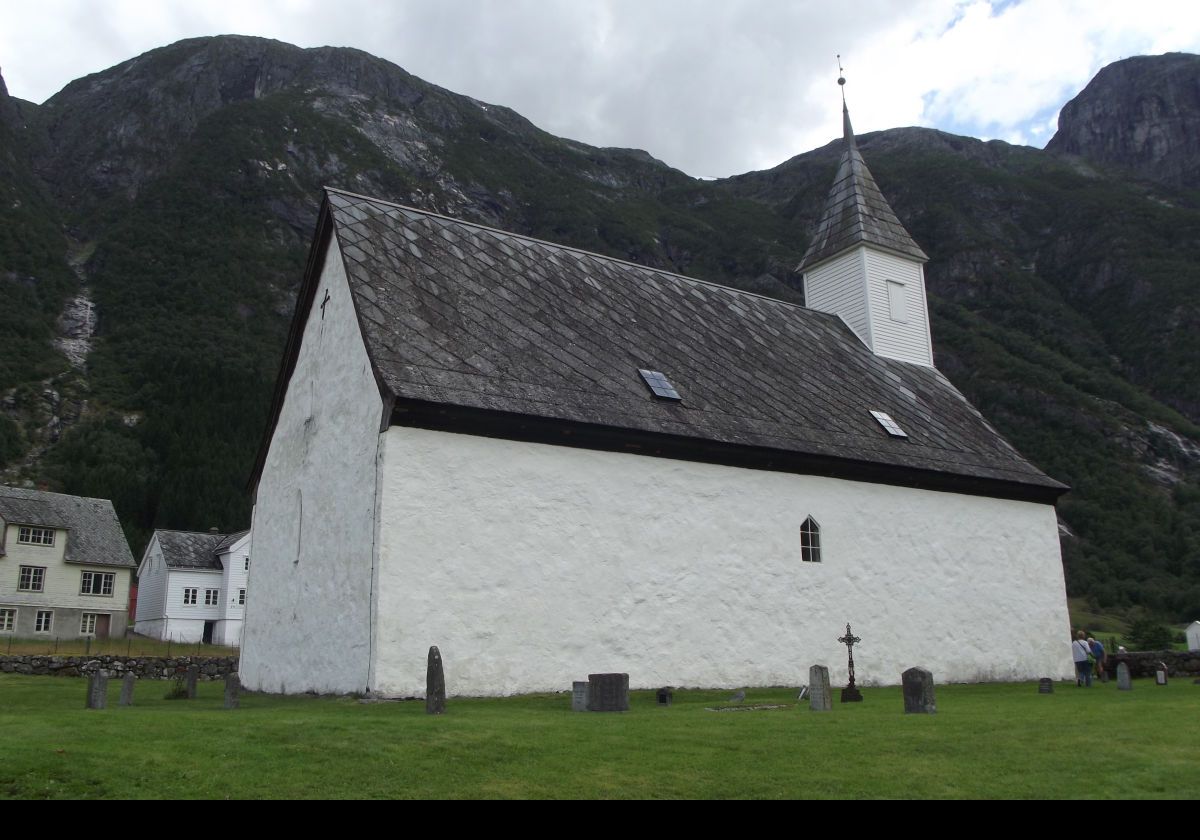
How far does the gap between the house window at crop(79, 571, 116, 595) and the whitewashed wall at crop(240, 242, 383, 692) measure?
40303 mm

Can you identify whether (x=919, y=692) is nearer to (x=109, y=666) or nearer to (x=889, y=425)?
(x=889, y=425)

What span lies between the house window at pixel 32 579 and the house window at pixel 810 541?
4819 cm

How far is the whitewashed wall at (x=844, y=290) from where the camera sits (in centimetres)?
2814

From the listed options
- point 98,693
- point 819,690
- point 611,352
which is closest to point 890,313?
point 611,352

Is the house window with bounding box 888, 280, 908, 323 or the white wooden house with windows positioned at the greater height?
the house window with bounding box 888, 280, 908, 323

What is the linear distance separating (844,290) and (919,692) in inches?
717

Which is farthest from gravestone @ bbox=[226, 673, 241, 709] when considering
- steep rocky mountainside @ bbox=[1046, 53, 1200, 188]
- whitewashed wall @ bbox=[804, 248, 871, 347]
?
steep rocky mountainside @ bbox=[1046, 53, 1200, 188]

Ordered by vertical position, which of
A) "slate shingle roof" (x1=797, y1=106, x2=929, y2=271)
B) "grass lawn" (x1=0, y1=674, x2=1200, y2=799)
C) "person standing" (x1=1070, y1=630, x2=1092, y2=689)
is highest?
"slate shingle roof" (x1=797, y1=106, x2=929, y2=271)

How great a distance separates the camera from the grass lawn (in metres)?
7.46

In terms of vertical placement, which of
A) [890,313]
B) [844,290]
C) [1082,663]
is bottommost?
[1082,663]

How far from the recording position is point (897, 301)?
94.1ft

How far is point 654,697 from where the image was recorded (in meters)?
15.7

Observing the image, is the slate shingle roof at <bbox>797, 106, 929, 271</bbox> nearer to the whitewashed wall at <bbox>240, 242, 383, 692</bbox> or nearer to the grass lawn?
the whitewashed wall at <bbox>240, 242, 383, 692</bbox>
